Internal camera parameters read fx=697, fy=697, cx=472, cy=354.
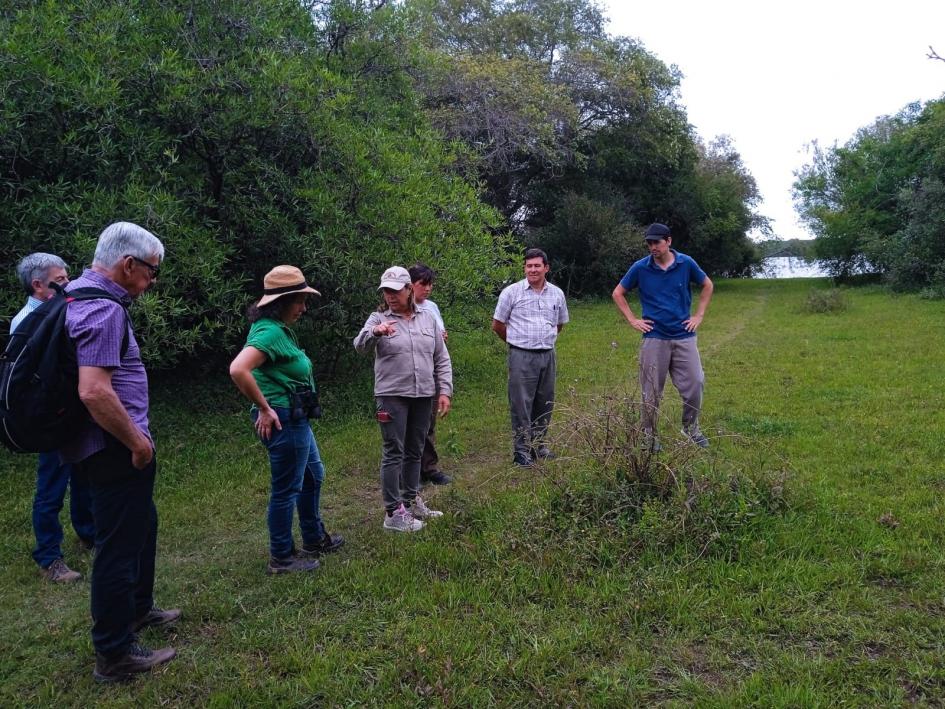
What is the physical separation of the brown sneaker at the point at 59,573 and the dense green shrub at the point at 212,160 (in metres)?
2.65

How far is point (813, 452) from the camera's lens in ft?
19.9

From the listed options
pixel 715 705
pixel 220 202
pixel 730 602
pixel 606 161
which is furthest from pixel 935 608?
pixel 606 161

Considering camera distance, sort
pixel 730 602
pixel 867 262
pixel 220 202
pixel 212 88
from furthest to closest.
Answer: pixel 867 262, pixel 220 202, pixel 212 88, pixel 730 602

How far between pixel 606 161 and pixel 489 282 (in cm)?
1856

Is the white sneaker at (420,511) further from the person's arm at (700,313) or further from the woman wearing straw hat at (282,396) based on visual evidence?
the person's arm at (700,313)

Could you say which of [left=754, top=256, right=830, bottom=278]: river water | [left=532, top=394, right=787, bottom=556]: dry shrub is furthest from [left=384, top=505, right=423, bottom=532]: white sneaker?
[left=754, top=256, right=830, bottom=278]: river water

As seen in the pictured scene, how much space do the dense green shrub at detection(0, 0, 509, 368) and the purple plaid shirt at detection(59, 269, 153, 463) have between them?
3.49m

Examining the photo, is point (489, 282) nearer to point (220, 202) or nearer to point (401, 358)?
A: point (220, 202)

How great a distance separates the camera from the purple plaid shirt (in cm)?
292

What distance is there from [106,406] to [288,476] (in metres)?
1.38

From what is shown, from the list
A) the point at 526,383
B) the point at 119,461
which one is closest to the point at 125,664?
the point at 119,461

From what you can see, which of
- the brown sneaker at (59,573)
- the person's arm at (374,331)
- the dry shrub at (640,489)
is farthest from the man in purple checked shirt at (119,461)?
the dry shrub at (640,489)

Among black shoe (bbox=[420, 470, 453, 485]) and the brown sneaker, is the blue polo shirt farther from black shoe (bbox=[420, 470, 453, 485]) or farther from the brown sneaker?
the brown sneaker

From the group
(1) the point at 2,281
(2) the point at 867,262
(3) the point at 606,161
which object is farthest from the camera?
(2) the point at 867,262
